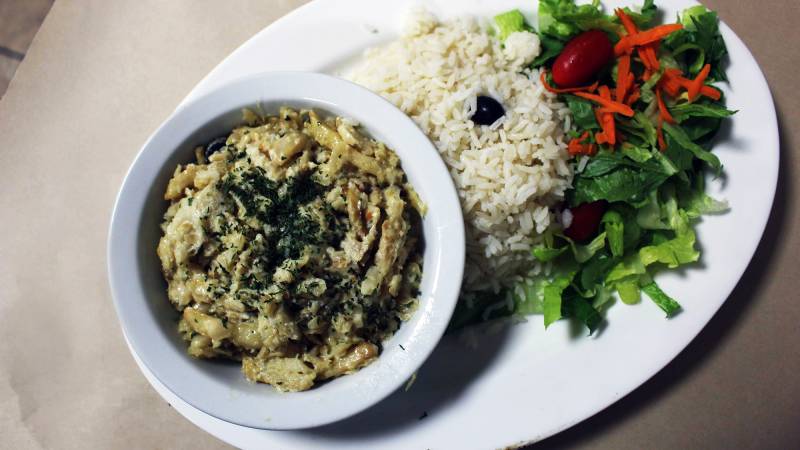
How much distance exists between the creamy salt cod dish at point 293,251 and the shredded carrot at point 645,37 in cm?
90

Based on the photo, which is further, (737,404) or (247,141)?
(737,404)

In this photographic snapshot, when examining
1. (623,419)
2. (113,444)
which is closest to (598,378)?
(623,419)

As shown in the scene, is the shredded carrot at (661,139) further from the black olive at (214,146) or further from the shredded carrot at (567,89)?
the black olive at (214,146)

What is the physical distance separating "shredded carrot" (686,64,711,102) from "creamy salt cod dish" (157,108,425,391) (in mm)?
995

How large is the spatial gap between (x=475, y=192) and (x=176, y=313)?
95cm

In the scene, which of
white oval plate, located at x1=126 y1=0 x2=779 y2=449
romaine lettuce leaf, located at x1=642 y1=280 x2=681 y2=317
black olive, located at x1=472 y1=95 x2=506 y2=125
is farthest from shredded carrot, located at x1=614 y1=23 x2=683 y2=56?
romaine lettuce leaf, located at x1=642 y1=280 x2=681 y2=317

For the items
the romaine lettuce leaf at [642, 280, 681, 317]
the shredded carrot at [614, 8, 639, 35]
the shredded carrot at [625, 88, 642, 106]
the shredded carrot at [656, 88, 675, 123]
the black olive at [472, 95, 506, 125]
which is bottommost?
the romaine lettuce leaf at [642, 280, 681, 317]

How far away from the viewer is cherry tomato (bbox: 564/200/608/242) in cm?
199

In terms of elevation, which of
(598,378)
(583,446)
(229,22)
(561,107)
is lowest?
(583,446)

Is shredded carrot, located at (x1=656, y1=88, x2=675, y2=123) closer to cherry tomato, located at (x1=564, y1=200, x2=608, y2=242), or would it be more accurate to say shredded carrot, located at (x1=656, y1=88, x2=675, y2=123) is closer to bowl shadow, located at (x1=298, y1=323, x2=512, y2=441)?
cherry tomato, located at (x1=564, y1=200, x2=608, y2=242)

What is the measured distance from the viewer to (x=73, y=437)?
7.70 ft

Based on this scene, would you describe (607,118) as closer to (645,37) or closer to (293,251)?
(645,37)

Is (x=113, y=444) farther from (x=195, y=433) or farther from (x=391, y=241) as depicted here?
(x=391, y=241)

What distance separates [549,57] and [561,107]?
184mm
